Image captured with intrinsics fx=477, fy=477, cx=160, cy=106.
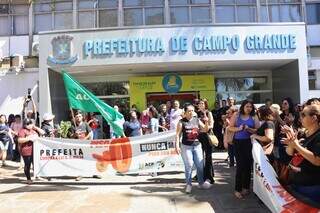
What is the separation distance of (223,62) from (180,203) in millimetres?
9586

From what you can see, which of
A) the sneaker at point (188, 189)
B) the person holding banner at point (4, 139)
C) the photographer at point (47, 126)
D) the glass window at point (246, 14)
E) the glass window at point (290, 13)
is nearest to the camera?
the sneaker at point (188, 189)

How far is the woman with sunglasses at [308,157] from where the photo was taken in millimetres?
5113

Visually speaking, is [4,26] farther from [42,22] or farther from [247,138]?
[247,138]

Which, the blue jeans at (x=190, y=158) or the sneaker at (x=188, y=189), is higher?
the blue jeans at (x=190, y=158)

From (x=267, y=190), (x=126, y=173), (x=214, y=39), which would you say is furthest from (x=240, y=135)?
(x=214, y=39)

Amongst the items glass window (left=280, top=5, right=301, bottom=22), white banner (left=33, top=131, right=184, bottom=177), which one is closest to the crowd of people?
white banner (left=33, top=131, right=184, bottom=177)

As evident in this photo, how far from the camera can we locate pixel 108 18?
21062 mm

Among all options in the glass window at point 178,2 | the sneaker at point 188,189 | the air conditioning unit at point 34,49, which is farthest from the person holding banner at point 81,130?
the glass window at point 178,2

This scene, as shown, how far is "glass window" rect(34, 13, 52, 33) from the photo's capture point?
21.6m

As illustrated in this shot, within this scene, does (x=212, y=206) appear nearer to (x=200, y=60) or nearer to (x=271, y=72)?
(x=200, y=60)

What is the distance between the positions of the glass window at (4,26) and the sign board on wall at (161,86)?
7.21m

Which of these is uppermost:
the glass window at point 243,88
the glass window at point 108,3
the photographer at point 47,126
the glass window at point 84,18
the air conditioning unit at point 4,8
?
the air conditioning unit at point 4,8

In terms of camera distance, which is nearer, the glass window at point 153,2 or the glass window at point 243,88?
the glass window at point 243,88

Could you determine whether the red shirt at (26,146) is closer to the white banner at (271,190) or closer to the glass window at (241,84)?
the white banner at (271,190)
